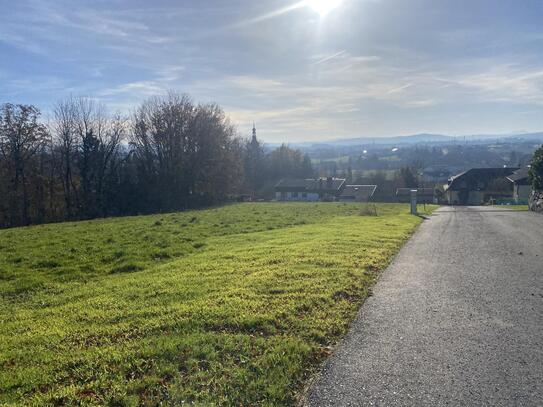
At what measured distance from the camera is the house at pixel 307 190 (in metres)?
83.2

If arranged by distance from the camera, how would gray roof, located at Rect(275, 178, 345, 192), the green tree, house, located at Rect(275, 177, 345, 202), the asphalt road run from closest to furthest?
the asphalt road < the green tree < house, located at Rect(275, 177, 345, 202) < gray roof, located at Rect(275, 178, 345, 192)

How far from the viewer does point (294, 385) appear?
427 centimetres

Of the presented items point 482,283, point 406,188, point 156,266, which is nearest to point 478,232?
point 482,283

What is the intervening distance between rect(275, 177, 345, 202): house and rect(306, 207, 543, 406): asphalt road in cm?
7319

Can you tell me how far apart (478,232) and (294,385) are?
1531 cm

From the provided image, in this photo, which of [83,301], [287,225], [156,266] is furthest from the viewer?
[287,225]

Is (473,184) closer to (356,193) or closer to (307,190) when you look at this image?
(356,193)

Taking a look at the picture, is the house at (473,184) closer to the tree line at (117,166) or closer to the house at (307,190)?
the house at (307,190)

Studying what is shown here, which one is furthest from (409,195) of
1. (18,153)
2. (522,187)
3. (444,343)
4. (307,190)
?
(444,343)

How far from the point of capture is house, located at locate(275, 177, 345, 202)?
83.2 meters

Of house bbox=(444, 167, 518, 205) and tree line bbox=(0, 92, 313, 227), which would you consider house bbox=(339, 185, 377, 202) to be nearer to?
house bbox=(444, 167, 518, 205)

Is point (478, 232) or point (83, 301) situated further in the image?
point (478, 232)

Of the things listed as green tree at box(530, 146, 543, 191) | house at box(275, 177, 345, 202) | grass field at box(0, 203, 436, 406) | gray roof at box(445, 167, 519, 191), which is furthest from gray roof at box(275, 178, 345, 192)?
grass field at box(0, 203, 436, 406)

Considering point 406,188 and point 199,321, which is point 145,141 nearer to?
point 199,321
